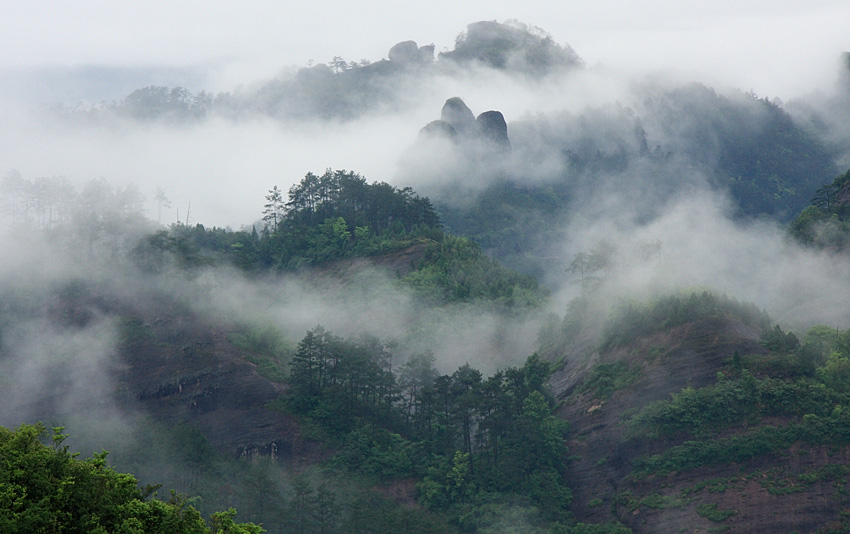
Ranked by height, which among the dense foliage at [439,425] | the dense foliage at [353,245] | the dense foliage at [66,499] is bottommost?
the dense foliage at [439,425]

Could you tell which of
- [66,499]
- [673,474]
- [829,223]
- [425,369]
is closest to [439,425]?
[425,369]

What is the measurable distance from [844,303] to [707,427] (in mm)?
29722

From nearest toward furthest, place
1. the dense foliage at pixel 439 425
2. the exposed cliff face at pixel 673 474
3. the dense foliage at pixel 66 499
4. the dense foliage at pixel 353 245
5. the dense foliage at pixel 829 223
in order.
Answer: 1. the dense foliage at pixel 66 499
2. the exposed cliff face at pixel 673 474
3. the dense foliage at pixel 439 425
4. the dense foliage at pixel 829 223
5. the dense foliage at pixel 353 245

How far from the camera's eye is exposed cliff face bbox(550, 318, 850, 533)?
81.0 metres

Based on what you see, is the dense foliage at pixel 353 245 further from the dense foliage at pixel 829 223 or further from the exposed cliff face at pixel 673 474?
the dense foliage at pixel 829 223

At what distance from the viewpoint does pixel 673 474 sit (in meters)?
89.2

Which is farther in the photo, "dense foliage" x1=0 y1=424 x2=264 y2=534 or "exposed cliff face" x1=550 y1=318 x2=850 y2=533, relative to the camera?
"exposed cliff face" x1=550 y1=318 x2=850 y2=533

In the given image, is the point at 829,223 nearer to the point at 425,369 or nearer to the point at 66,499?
the point at 425,369

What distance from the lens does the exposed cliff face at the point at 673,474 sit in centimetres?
8100

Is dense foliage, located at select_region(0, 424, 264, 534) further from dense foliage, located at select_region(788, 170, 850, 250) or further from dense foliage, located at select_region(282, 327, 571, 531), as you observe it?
dense foliage, located at select_region(788, 170, 850, 250)

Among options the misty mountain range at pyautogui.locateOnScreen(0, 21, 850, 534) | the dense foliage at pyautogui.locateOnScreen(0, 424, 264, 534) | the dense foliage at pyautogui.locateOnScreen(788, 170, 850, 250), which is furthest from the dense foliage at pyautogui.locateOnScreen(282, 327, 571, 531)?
the dense foliage at pyautogui.locateOnScreen(0, 424, 264, 534)

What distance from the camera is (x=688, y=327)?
101312 millimetres

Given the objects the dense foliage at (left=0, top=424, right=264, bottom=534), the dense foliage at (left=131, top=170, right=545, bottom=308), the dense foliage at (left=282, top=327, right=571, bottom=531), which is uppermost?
the dense foliage at (left=131, top=170, right=545, bottom=308)

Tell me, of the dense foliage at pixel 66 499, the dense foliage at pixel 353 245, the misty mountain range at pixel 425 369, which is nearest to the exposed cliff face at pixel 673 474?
the misty mountain range at pixel 425 369
